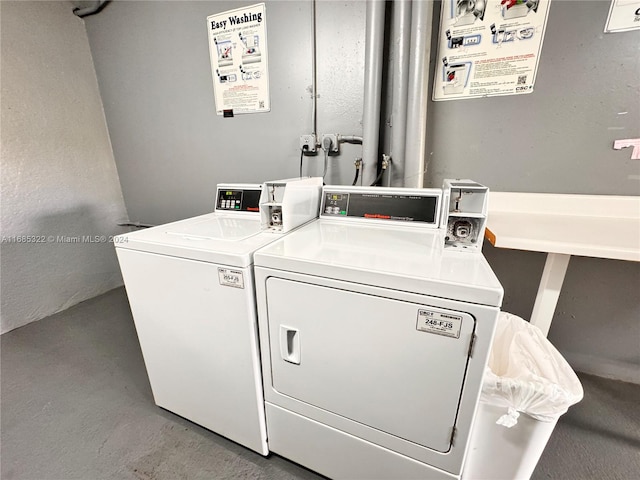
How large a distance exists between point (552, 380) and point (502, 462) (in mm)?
326

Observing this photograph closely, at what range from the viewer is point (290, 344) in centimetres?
95

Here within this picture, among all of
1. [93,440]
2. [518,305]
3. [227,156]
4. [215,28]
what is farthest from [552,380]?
[215,28]

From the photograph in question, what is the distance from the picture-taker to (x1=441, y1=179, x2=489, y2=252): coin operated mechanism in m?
0.92

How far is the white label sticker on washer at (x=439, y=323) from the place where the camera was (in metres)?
0.70

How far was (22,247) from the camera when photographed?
6.64ft

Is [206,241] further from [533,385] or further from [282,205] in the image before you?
[533,385]

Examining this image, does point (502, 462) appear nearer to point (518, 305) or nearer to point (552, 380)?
point (552, 380)

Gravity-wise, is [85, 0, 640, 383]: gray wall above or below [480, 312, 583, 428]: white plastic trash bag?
above

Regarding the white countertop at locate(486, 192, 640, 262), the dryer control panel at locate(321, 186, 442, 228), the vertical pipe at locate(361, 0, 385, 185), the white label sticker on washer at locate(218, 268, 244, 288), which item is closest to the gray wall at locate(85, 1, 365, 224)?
the vertical pipe at locate(361, 0, 385, 185)

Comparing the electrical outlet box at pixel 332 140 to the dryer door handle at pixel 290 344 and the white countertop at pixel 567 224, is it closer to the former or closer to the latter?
the white countertop at pixel 567 224

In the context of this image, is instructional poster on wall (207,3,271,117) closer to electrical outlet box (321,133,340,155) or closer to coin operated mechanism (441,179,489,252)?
electrical outlet box (321,133,340,155)

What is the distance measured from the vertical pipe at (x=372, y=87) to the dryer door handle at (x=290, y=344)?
965 mm

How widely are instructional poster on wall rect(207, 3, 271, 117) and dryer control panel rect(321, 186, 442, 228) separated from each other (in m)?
0.88

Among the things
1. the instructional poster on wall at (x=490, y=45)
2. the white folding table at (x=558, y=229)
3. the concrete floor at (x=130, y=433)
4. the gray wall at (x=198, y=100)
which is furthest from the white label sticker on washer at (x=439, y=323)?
the instructional poster on wall at (x=490, y=45)
